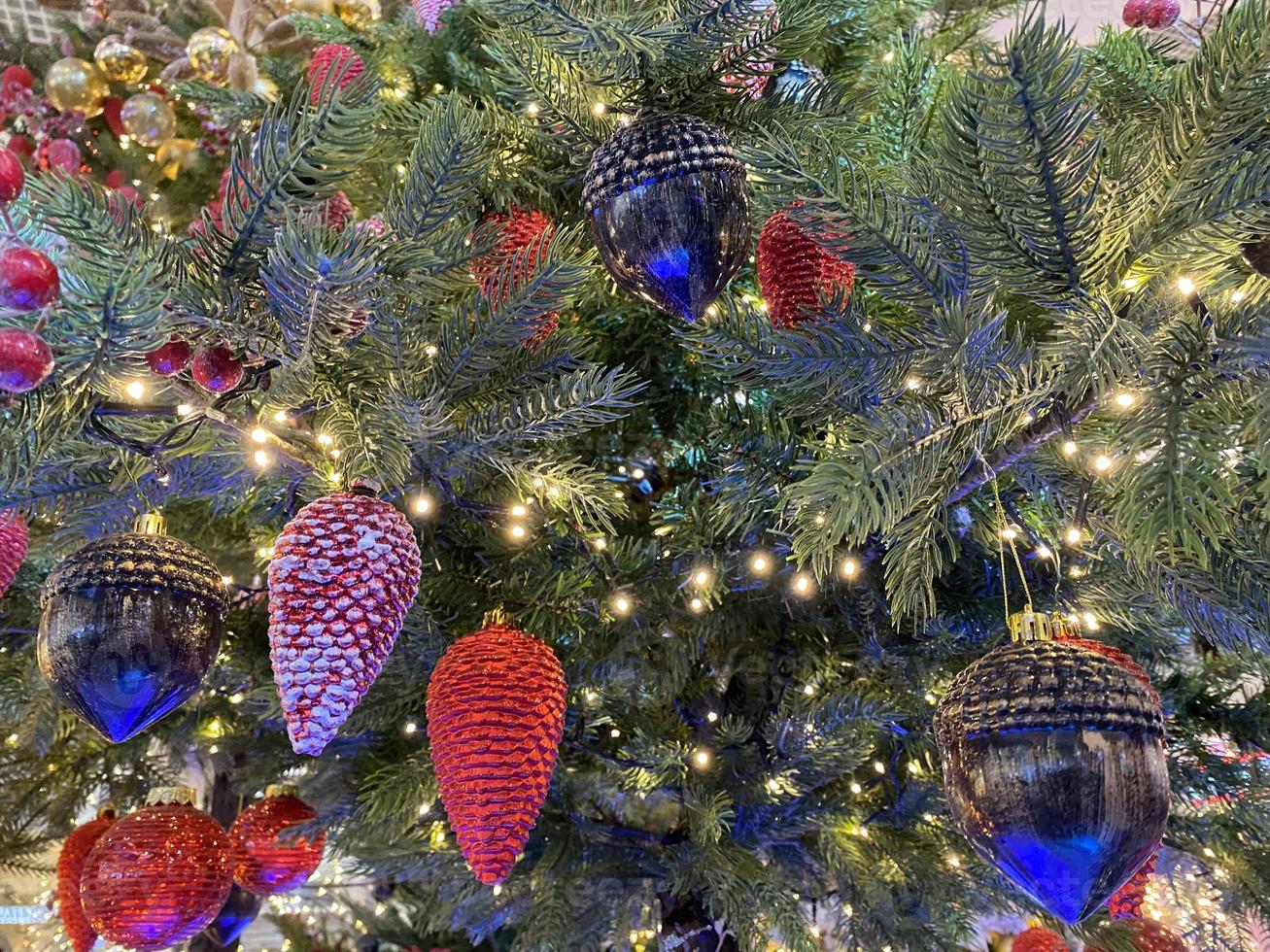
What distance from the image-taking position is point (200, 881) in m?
0.71

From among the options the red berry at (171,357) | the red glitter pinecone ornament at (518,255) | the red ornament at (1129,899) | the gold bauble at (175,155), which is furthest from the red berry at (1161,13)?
the gold bauble at (175,155)

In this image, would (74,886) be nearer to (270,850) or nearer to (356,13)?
(270,850)

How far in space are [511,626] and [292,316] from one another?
263 mm

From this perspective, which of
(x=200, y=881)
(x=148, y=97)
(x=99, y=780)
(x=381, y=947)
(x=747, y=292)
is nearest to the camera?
(x=200, y=881)

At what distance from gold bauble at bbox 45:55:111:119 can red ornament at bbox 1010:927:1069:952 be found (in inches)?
58.9

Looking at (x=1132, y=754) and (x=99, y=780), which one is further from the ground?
(x=1132, y=754)

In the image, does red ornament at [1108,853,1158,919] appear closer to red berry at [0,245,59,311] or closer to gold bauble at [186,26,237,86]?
red berry at [0,245,59,311]

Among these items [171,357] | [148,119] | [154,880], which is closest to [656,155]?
[171,357]

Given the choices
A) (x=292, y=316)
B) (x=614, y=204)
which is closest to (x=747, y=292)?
(x=614, y=204)

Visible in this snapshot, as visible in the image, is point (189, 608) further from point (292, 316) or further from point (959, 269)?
point (959, 269)

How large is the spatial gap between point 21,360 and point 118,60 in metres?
1.14

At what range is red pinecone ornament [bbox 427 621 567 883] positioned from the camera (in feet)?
1.55

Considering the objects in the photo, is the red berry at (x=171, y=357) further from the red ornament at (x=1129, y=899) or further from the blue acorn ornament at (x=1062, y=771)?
the red ornament at (x=1129, y=899)

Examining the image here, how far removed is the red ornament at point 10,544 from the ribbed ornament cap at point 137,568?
95 millimetres
